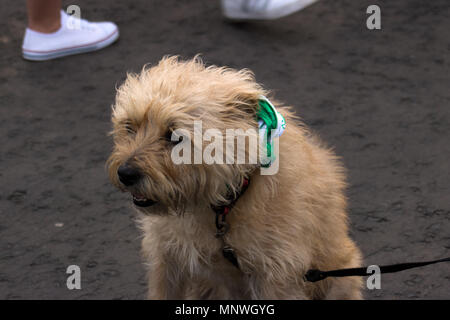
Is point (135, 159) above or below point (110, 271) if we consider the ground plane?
above

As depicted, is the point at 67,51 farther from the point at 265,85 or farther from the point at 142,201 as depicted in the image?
the point at 142,201

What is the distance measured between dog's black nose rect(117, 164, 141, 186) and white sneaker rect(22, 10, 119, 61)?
3.44 metres

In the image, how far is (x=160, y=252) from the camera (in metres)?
3.02

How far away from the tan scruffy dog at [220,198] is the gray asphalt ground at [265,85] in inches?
23.3

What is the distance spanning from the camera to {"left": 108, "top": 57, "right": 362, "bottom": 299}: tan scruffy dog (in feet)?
8.41

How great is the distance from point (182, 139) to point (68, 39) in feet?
11.6

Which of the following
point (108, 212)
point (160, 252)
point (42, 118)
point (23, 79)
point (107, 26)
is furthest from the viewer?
point (107, 26)

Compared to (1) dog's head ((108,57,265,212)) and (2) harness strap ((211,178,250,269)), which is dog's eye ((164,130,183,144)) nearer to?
A: (1) dog's head ((108,57,265,212))

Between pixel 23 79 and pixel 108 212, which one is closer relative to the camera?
pixel 108 212

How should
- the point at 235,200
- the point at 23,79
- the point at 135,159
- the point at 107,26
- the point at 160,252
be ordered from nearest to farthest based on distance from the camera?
1. the point at 135,159
2. the point at 235,200
3. the point at 160,252
4. the point at 23,79
5. the point at 107,26
